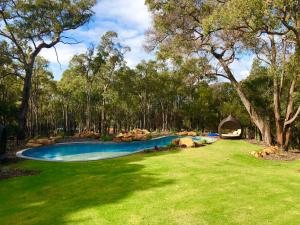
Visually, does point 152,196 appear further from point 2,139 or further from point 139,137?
point 139,137

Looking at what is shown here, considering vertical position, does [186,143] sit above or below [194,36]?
below

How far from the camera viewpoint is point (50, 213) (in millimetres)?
6309

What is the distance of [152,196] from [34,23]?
16.8 m

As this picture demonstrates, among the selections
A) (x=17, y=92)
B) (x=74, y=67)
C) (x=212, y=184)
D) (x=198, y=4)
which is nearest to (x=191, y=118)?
(x=74, y=67)

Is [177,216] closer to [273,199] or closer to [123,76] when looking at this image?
[273,199]

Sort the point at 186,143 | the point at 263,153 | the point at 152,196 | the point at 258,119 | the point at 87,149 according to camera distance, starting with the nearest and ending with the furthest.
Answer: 1. the point at 152,196
2. the point at 263,153
3. the point at 186,143
4. the point at 258,119
5. the point at 87,149

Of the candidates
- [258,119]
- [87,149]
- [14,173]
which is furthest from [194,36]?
[14,173]

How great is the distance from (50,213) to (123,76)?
27402 millimetres

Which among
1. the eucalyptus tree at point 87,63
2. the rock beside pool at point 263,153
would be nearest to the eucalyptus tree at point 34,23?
the eucalyptus tree at point 87,63

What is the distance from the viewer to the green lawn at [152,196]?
5754 millimetres

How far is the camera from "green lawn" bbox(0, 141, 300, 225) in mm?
5754

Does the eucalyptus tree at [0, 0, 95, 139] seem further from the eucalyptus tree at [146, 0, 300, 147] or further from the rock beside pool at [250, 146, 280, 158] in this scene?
the rock beside pool at [250, 146, 280, 158]

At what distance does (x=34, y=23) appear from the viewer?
2012 centimetres

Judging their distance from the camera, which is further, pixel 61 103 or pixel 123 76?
pixel 61 103
